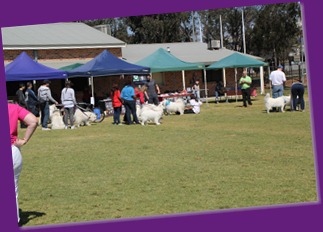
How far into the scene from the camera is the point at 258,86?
23.9 metres

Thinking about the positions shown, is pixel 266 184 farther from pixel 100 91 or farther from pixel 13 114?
pixel 100 91

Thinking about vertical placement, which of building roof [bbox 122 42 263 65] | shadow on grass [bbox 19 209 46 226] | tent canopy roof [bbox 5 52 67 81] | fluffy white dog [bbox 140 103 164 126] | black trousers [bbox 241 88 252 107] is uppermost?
building roof [bbox 122 42 263 65]

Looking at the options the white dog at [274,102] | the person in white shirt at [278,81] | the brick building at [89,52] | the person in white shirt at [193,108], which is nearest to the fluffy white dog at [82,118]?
the brick building at [89,52]

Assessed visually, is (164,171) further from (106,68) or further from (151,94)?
(106,68)

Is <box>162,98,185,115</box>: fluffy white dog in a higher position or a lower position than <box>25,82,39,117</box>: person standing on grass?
lower

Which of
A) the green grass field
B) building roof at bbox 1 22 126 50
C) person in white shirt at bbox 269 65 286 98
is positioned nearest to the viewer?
the green grass field

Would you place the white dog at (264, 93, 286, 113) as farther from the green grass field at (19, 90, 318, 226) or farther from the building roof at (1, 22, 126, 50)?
the building roof at (1, 22, 126, 50)

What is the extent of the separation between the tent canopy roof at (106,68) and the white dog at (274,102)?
5.41 m

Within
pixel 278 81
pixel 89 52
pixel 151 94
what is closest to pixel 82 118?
pixel 151 94

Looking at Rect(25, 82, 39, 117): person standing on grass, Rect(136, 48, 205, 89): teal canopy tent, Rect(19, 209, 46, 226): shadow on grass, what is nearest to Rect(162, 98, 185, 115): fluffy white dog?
Rect(136, 48, 205, 89): teal canopy tent

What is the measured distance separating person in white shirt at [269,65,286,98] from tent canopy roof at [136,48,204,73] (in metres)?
6.09

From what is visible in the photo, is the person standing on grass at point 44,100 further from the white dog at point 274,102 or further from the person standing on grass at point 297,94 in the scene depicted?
the person standing on grass at point 297,94

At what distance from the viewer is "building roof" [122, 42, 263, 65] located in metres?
30.4

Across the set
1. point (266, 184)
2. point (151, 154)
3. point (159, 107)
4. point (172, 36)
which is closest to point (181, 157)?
point (151, 154)
